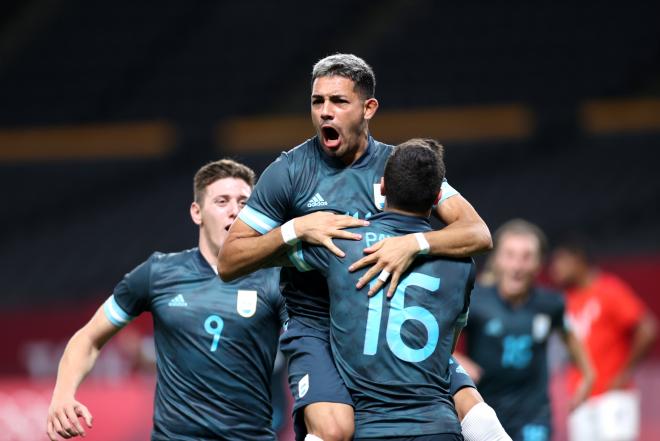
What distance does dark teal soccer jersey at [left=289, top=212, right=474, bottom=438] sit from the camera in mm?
4723

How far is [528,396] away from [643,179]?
10691mm

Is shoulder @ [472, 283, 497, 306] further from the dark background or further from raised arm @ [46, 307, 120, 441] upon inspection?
the dark background

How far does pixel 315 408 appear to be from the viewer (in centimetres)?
481

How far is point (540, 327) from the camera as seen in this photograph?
8.09 meters

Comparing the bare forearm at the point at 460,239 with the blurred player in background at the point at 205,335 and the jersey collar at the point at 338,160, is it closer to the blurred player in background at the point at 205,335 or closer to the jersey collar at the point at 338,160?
the jersey collar at the point at 338,160

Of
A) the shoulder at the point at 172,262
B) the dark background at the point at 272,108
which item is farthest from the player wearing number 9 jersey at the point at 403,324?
the dark background at the point at 272,108

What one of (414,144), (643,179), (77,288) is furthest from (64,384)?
(643,179)

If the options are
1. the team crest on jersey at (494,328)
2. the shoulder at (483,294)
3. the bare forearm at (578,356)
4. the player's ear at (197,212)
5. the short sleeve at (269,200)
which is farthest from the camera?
the bare forearm at (578,356)

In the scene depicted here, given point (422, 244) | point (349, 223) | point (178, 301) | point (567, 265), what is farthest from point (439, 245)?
point (567, 265)

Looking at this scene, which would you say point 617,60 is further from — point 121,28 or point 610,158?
point 121,28

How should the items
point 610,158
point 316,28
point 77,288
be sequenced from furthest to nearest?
point 316,28 → point 610,158 → point 77,288

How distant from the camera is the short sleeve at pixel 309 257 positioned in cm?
493

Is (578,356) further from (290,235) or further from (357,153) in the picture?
(290,235)

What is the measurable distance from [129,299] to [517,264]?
10.4 feet
